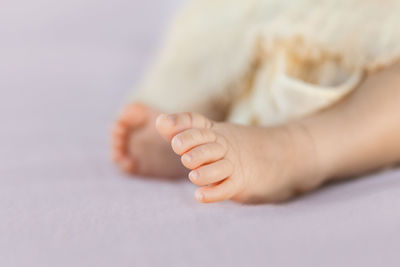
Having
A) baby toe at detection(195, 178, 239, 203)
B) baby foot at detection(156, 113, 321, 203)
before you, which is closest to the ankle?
baby foot at detection(156, 113, 321, 203)

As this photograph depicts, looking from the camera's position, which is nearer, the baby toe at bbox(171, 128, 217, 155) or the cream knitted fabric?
the baby toe at bbox(171, 128, 217, 155)

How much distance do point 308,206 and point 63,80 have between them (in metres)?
0.90

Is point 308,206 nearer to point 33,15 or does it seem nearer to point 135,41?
point 135,41

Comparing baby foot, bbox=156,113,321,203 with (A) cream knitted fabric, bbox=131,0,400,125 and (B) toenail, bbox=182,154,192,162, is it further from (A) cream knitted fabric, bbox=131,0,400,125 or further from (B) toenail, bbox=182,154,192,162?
(A) cream knitted fabric, bbox=131,0,400,125

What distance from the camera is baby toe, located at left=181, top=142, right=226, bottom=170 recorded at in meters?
0.50

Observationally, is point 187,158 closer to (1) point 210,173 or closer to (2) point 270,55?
(1) point 210,173

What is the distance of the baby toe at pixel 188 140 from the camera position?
50cm

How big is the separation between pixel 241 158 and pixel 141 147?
280mm

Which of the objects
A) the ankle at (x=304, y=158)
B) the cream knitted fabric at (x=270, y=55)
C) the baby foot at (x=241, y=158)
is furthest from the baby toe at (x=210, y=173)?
the cream knitted fabric at (x=270, y=55)

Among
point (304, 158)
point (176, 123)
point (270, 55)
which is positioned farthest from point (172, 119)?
point (270, 55)

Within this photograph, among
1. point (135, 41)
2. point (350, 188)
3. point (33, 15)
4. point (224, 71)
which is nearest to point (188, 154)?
point (350, 188)

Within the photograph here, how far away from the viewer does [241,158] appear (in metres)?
0.54

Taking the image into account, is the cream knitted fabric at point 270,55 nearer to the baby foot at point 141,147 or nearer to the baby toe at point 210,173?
the baby foot at point 141,147

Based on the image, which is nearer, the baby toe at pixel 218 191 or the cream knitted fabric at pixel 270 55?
the baby toe at pixel 218 191
